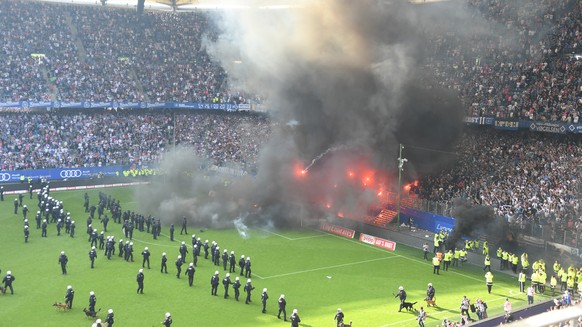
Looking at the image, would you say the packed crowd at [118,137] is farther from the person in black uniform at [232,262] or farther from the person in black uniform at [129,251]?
the person in black uniform at [232,262]

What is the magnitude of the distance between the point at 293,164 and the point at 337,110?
4.79 m

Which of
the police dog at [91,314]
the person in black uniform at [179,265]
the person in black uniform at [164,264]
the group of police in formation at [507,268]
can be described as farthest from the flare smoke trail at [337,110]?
the police dog at [91,314]

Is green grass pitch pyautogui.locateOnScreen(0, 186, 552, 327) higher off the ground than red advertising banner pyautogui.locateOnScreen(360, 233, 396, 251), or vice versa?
red advertising banner pyautogui.locateOnScreen(360, 233, 396, 251)

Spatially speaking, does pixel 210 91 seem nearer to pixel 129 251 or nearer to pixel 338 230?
pixel 338 230

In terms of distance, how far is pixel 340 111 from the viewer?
43281mm

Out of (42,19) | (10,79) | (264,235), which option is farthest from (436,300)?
(42,19)

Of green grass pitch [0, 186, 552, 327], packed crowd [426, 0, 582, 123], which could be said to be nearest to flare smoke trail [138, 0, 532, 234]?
packed crowd [426, 0, 582, 123]

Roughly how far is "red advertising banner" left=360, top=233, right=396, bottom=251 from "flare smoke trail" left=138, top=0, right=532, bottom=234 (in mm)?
3551

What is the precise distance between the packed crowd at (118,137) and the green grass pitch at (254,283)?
48.1 ft

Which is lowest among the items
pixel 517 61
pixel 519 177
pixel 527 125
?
pixel 519 177

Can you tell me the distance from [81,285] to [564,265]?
21.5 m

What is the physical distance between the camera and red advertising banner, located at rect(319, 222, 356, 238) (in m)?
37.9

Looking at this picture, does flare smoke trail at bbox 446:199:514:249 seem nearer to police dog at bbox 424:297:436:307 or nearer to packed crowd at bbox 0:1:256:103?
police dog at bbox 424:297:436:307

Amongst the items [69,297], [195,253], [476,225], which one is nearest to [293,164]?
[195,253]
